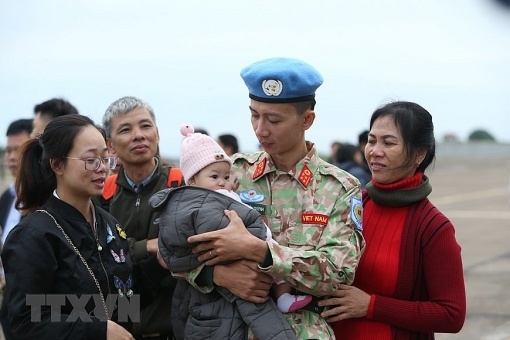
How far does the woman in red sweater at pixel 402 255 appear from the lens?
9.50ft

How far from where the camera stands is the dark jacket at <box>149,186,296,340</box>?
104 inches

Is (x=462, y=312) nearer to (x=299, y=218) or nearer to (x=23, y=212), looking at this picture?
(x=299, y=218)

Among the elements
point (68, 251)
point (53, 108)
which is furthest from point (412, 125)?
point (53, 108)

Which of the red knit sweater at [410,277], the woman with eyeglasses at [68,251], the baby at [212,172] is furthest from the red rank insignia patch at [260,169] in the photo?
the woman with eyeglasses at [68,251]

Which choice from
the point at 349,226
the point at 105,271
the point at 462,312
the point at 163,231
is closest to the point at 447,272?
the point at 462,312

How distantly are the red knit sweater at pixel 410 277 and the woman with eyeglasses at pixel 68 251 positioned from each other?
3.34 ft

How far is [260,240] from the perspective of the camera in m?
2.65

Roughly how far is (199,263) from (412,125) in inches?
44.0

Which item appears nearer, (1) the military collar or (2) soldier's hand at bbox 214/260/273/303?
(2) soldier's hand at bbox 214/260/273/303

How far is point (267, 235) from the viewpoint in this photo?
2742 millimetres

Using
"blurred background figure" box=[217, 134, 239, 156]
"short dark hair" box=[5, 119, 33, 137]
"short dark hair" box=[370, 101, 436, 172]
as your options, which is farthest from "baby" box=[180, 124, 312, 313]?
"blurred background figure" box=[217, 134, 239, 156]

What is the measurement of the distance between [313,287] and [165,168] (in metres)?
1.38

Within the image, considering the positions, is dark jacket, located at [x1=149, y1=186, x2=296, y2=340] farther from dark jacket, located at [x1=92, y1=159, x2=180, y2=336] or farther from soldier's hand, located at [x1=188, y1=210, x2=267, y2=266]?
dark jacket, located at [x1=92, y1=159, x2=180, y2=336]

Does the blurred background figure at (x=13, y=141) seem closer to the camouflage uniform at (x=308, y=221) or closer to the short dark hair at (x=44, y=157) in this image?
the short dark hair at (x=44, y=157)
